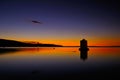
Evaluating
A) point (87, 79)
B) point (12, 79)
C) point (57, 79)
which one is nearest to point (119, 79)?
point (87, 79)

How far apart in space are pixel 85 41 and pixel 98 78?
261 ft

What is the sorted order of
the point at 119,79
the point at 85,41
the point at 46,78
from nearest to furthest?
the point at 119,79 → the point at 46,78 → the point at 85,41

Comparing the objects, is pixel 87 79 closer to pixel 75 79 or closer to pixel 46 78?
pixel 75 79

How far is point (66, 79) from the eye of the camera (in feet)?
70.7

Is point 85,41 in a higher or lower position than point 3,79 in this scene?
higher

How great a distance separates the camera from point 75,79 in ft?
70.7

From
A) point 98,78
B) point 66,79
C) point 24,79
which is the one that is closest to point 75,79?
point 66,79

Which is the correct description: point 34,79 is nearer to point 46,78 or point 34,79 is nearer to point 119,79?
point 46,78

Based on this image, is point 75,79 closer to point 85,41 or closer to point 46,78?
point 46,78

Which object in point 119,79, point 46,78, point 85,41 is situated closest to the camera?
point 119,79

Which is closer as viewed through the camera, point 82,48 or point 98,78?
point 98,78

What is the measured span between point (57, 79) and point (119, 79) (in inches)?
Answer: 308

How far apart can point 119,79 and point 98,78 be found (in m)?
2.62

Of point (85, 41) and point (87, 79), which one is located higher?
point (85, 41)
